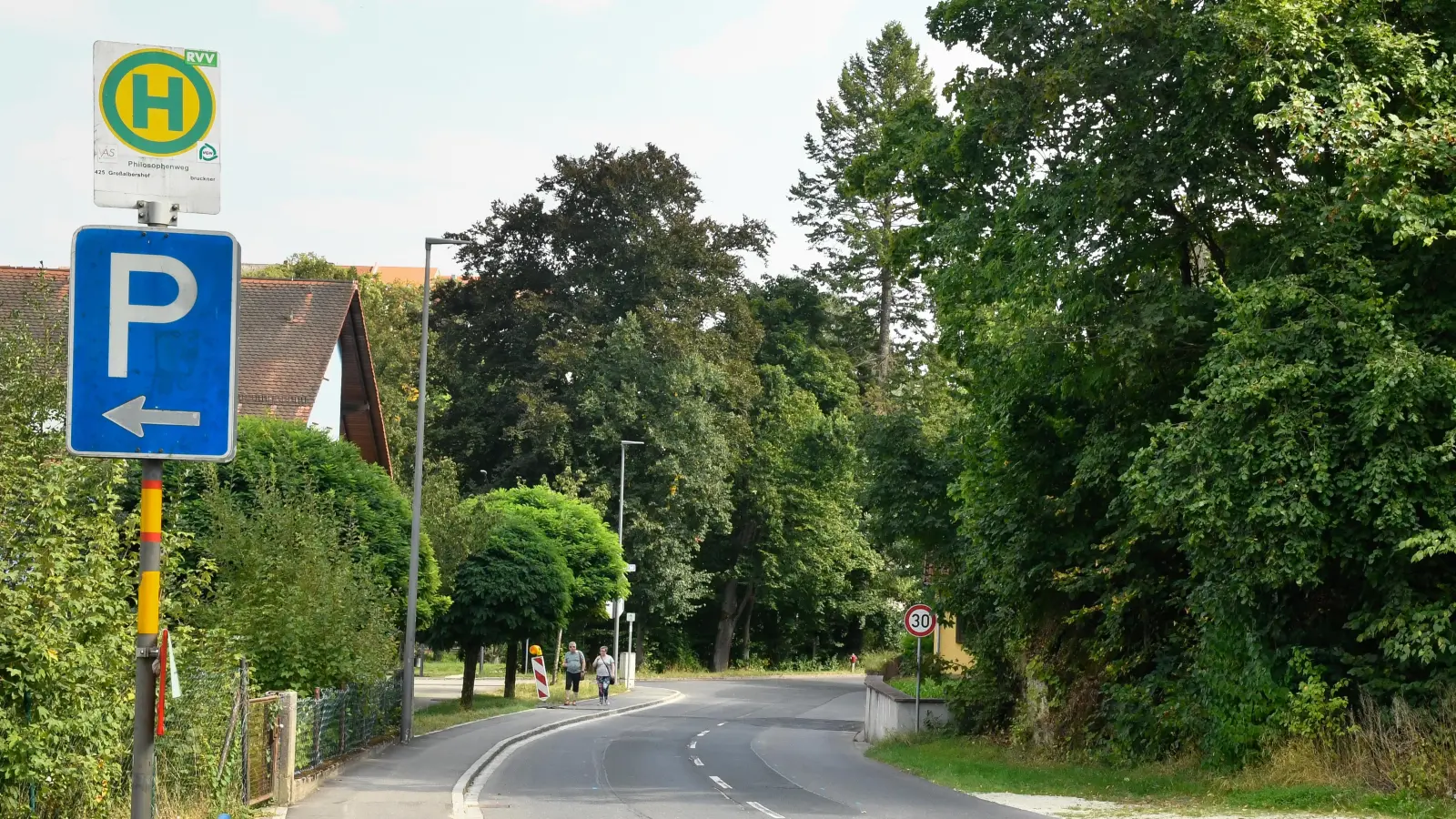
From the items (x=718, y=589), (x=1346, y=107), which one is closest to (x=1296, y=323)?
(x=1346, y=107)

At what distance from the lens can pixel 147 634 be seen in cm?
497

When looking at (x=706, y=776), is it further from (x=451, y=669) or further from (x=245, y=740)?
(x=451, y=669)

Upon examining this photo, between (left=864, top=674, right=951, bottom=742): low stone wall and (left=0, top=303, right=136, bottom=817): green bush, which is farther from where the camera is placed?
(left=864, top=674, right=951, bottom=742): low stone wall

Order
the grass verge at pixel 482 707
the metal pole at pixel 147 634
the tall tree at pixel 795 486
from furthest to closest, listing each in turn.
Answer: the tall tree at pixel 795 486, the grass verge at pixel 482 707, the metal pole at pixel 147 634

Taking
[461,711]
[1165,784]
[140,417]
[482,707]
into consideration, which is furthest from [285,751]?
[482,707]

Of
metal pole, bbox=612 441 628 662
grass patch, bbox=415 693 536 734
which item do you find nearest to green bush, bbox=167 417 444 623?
grass patch, bbox=415 693 536 734

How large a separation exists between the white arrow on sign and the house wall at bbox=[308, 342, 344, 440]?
2736 cm

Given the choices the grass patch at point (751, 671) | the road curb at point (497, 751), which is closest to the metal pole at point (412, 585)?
the road curb at point (497, 751)

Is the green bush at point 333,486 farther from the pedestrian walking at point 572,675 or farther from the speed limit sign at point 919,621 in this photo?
the pedestrian walking at point 572,675

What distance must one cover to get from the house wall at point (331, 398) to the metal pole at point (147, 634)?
27393 mm

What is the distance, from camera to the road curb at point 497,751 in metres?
16.5

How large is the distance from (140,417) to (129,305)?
0.38 m

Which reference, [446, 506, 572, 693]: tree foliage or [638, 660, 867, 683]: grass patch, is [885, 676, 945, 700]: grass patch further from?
[638, 660, 867, 683]: grass patch

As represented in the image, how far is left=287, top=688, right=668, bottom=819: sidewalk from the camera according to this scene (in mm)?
A: 15898
